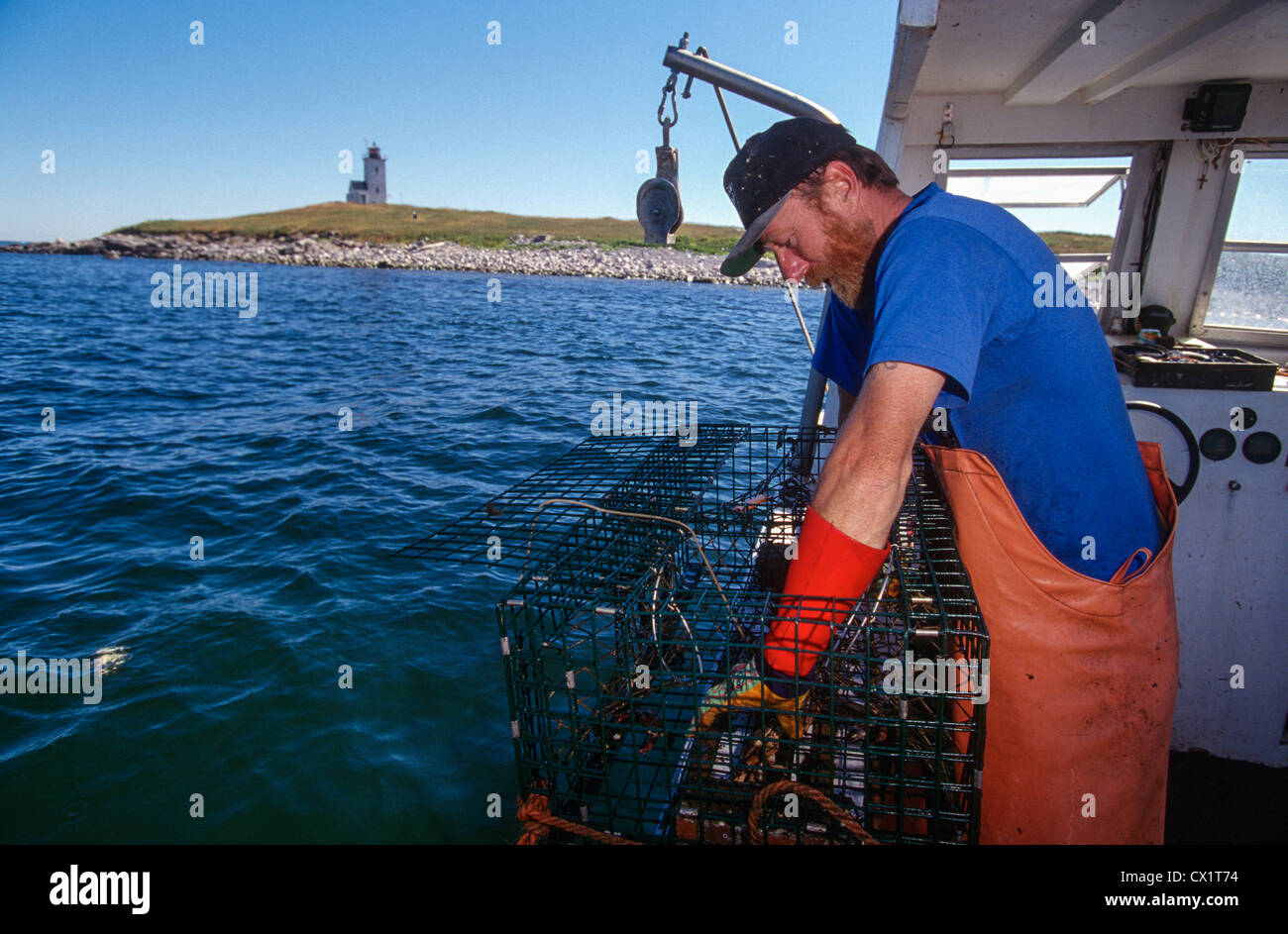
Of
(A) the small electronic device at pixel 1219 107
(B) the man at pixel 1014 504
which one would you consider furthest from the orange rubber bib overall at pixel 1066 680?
(A) the small electronic device at pixel 1219 107

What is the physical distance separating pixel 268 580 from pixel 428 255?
7479cm

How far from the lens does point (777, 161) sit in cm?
207

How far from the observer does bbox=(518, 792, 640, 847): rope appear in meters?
2.27

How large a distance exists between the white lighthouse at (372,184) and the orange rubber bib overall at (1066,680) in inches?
5408

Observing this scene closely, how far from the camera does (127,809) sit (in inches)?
163

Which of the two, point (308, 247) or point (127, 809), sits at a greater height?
point (308, 247)

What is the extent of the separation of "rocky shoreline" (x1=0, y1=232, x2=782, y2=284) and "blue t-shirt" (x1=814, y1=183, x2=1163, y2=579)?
56826 mm

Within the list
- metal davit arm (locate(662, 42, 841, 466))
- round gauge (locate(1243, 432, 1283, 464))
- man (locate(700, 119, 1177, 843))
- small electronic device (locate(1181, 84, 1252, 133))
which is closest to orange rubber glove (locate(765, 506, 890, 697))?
man (locate(700, 119, 1177, 843))

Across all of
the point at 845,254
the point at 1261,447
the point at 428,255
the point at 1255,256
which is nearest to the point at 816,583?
the point at 845,254

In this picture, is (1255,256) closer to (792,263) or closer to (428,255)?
(792,263)

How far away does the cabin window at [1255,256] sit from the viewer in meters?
5.17
